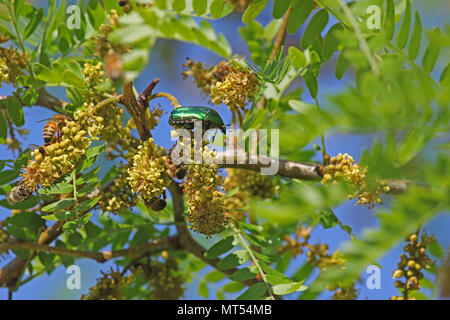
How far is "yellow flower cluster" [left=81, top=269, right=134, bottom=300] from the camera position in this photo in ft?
6.07

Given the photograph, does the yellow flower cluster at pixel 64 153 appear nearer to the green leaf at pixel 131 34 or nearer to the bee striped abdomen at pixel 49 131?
the bee striped abdomen at pixel 49 131

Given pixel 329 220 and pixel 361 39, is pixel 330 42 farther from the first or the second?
pixel 329 220

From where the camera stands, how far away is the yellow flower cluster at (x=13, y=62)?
1.64m

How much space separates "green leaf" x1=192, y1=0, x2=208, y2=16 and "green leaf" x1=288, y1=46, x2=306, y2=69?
0.29 metres

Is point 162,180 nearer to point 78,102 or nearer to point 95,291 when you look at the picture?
point 78,102

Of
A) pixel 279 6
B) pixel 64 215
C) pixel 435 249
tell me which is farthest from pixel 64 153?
pixel 435 249

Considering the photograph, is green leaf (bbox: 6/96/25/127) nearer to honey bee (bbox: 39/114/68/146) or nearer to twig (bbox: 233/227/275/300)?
honey bee (bbox: 39/114/68/146)

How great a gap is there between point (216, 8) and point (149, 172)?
1.72 feet

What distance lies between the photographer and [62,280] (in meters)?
2.24

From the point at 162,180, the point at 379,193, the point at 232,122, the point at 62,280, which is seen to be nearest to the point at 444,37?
the point at 379,193

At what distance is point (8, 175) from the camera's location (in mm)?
1598

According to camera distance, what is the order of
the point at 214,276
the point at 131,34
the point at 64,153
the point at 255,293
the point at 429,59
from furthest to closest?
1. the point at 214,276
2. the point at 255,293
3. the point at 64,153
4. the point at 429,59
5. the point at 131,34

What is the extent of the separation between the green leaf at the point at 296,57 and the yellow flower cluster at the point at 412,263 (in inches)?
28.0

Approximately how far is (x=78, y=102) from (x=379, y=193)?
98 cm
